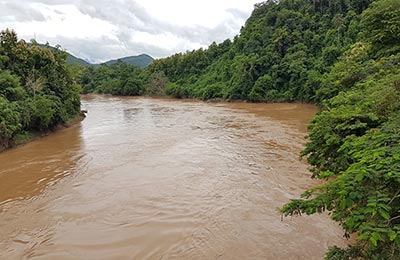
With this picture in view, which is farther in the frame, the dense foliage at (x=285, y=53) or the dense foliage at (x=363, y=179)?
the dense foliage at (x=285, y=53)

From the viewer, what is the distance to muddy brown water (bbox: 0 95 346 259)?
7090 mm

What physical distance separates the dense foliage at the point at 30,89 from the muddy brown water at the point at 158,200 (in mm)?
1544

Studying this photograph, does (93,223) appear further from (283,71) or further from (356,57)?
(283,71)

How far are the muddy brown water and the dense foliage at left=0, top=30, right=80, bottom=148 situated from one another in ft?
5.06

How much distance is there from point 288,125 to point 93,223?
1682cm

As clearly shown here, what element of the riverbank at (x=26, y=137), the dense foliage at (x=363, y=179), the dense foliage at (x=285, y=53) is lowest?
the riverbank at (x=26, y=137)

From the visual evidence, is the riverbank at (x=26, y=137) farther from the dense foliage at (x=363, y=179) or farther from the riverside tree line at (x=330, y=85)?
the dense foliage at (x=363, y=179)

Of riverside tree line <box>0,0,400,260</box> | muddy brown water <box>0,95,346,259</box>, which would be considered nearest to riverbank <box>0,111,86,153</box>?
muddy brown water <box>0,95,346,259</box>

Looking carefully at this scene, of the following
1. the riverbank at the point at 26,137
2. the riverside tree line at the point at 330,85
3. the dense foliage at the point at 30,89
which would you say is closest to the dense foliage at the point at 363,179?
the riverside tree line at the point at 330,85

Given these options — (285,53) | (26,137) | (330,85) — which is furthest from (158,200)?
(285,53)

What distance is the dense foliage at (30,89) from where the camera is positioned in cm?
1722

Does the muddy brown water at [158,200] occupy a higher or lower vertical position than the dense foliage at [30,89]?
lower

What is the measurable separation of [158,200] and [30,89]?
14810 millimetres

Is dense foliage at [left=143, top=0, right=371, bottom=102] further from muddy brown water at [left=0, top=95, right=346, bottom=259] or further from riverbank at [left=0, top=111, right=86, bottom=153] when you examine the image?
riverbank at [left=0, top=111, right=86, bottom=153]
